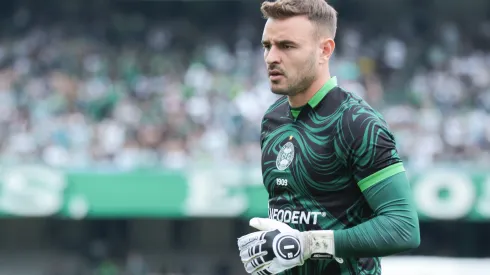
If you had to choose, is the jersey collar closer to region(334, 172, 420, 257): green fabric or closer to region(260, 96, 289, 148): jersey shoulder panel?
region(260, 96, 289, 148): jersey shoulder panel

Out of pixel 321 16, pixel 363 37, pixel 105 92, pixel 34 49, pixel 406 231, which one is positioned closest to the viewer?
pixel 406 231

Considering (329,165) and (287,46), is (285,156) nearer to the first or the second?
(329,165)

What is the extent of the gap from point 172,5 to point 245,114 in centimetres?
509

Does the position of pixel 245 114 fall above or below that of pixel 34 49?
below

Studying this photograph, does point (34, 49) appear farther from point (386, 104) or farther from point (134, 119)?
point (386, 104)

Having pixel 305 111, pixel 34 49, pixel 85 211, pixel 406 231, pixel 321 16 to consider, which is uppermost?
pixel 34 49

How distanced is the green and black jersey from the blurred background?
803cm

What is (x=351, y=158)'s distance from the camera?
133 inches

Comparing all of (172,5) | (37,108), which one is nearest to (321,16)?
(37,108)

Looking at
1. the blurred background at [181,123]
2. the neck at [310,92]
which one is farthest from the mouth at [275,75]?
the blurred background at [181,123]

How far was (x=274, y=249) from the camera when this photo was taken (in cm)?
338

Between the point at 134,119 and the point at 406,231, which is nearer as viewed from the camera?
the point at 406,231

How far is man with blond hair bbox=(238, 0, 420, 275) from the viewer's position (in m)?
3.34

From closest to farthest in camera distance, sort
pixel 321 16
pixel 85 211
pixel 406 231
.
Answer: pixel 406 231, pixel 321 16, pixel 85 211
